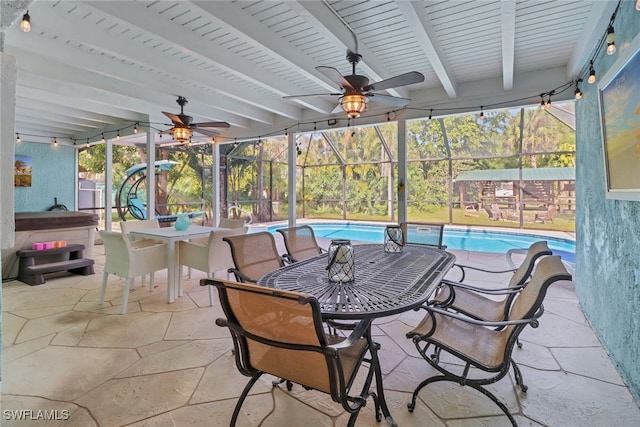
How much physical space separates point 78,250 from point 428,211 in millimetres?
9294

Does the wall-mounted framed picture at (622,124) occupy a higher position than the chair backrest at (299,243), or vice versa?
the wall-mounted framed picture at (622,124)

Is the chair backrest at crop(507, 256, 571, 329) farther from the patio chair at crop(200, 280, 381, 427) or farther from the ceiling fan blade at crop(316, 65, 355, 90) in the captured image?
the ceiling fan blade at crop(316, 65, 355, 90)

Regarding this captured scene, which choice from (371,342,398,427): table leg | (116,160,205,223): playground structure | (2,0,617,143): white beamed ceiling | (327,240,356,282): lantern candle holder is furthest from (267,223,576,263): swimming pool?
(371,342,398,427): table leg

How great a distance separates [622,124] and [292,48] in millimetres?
2797

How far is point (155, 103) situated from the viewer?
195 inches

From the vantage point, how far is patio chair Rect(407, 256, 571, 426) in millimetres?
1577

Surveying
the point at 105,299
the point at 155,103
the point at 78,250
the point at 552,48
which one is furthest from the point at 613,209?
the point at 78,250

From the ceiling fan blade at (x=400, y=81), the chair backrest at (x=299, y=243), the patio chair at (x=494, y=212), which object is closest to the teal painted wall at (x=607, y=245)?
the ceiling fan blade at (x=400, y=81)

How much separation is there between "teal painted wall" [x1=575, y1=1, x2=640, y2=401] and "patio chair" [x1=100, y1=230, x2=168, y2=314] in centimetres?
406

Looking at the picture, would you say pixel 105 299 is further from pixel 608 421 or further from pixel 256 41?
pixel 608 421

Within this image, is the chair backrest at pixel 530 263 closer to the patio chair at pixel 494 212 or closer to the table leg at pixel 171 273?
the table leg at pixel 171 273

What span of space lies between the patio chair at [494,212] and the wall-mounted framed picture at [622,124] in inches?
316

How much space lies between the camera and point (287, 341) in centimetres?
138

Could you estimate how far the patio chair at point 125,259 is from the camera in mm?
3242
